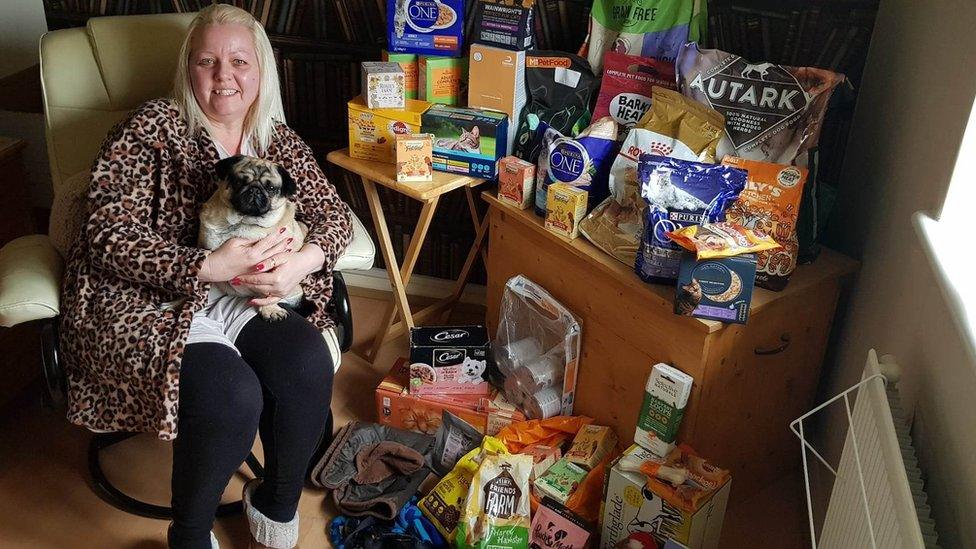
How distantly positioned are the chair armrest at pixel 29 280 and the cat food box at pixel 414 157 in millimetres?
823

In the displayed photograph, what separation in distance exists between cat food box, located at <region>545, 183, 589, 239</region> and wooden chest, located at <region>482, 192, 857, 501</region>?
3 centimetres

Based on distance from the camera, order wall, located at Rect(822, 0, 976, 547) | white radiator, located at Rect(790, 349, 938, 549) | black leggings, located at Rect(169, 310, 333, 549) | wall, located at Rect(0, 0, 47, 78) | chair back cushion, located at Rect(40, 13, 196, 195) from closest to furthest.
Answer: white radiator, located at Rect(790, 349, 938, 549) → wall, located at Rect(822, 0, 976, 547) → black leggings, located at Rect(169, 310, 333, 549) → chair back cushion, located at Rect(40, 13, 196, 195) → wall, located at Rect(0, 0, 47, 78)

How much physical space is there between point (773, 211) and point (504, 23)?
34.1 inches

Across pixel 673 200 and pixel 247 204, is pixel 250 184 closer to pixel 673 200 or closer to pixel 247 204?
pixel 247 204

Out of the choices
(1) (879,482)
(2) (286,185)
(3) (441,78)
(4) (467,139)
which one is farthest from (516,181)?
(1) (879,482)

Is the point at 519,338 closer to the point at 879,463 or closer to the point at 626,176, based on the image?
the point at 626,176

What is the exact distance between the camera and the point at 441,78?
88.4 inches

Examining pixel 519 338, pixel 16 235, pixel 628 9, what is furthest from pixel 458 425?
pixel 16 235

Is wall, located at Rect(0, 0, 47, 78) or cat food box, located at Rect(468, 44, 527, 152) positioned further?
wall, located at Rect(0, 0, 47, 78)

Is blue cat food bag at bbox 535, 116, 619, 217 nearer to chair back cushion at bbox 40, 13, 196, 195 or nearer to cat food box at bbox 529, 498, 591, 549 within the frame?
cat food box at bbox 529, 498, 591, 549

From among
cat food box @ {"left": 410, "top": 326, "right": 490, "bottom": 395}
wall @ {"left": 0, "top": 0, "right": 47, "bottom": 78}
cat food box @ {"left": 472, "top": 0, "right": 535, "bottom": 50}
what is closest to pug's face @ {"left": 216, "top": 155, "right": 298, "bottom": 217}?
cat food box @ {"left": 410, "top": 326, "right": 490, "bottom": 395}

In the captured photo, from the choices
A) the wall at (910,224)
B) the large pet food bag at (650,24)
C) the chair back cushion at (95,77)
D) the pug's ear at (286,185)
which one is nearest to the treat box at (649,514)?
the wall at (910,224)

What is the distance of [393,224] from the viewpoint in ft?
9.21

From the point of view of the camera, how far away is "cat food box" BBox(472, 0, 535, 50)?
2.13 metres
